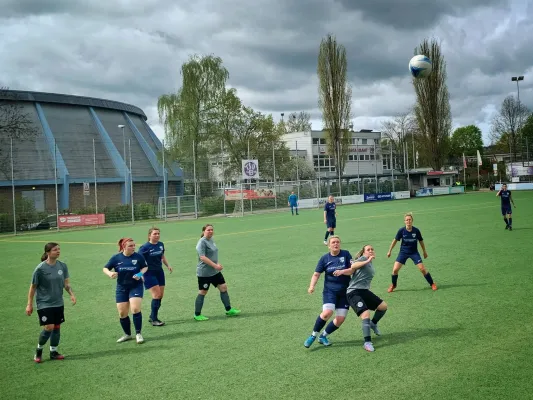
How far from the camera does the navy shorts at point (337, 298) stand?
304 inches

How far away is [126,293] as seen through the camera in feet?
27.8

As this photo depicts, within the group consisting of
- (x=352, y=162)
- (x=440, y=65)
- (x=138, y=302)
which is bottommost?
(x=138, y=302)

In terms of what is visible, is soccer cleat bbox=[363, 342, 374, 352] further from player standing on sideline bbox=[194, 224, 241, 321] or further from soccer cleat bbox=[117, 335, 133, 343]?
soccer cleat bbox=[117, 335, 133, 343]

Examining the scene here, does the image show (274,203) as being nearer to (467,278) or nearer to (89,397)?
(467,278)

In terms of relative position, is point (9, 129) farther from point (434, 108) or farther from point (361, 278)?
point (434, 108)

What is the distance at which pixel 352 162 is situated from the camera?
84125mm

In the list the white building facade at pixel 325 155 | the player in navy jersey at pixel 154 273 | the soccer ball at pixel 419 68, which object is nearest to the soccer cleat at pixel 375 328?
the player in navy jersey at pixel 154 273

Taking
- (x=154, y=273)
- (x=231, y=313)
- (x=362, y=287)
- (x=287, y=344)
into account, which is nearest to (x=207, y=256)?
(x=154, y=273)

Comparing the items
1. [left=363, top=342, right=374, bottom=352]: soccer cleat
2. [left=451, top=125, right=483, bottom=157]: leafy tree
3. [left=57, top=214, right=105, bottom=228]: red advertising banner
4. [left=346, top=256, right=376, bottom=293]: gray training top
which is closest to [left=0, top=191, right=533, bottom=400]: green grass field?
[left=363, top=342, right=374, bottom=352]: soccer cleat

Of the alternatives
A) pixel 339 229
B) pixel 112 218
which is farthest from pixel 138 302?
pixel 112 218

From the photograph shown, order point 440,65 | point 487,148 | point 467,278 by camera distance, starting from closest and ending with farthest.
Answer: point 467,278
point 440,65
point 487,148

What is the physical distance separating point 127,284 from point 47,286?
127 cm

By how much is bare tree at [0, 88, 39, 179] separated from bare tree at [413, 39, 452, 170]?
57224 millimetres

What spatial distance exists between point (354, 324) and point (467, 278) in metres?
4.57
